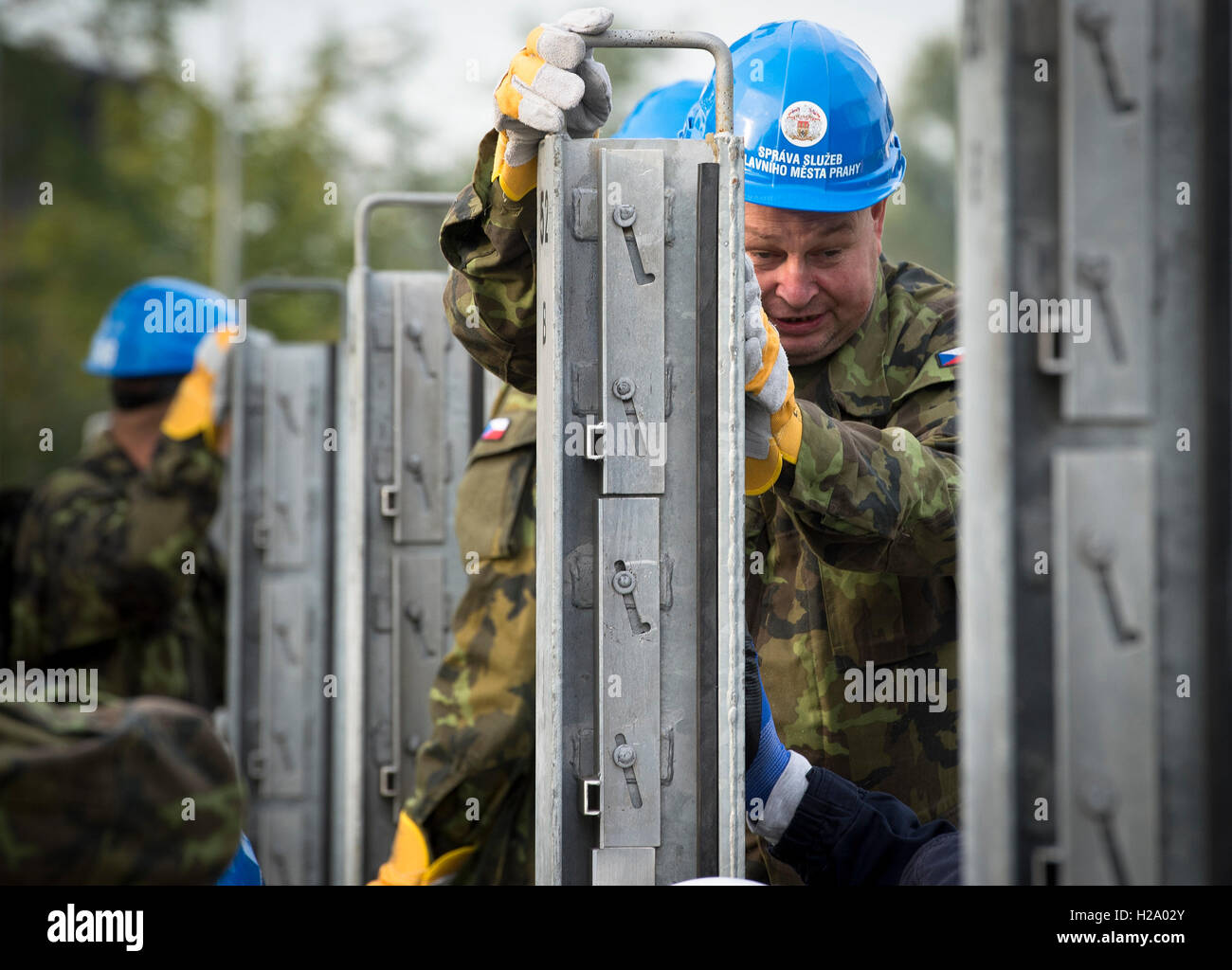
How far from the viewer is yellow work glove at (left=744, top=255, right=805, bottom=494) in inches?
95.1

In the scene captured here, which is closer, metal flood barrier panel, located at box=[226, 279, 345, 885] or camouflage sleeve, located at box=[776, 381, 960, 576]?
camouflage sleeve, located at box=[776, 381, 960, 576]

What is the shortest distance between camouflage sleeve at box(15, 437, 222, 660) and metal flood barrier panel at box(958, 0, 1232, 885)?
4582mm

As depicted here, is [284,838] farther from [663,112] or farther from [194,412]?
[663,112]

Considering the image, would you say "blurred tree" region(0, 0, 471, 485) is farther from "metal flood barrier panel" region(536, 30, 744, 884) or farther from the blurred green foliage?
"metal flood barrier panel" region(536, 30, 744, 884)

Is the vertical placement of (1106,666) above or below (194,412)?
below

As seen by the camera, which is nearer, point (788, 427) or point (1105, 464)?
point (1105, 464)

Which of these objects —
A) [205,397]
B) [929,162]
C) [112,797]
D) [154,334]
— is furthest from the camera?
[929,162]

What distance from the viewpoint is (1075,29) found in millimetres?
1639

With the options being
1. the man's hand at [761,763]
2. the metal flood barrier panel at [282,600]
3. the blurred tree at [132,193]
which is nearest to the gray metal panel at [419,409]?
the metal flood barrier panel at [282,600]

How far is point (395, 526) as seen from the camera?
439 cm

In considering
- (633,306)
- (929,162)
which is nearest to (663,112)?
(633,306)

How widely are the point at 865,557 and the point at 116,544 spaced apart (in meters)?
3.88

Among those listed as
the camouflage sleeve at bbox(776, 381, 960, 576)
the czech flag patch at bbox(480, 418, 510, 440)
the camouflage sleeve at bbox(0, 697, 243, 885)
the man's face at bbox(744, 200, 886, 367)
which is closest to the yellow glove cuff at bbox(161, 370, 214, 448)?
the czech flag patch at bbox(480, 418, 510, 440)
